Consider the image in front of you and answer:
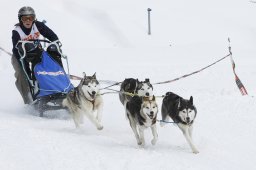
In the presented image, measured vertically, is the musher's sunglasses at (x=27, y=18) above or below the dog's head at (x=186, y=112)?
above

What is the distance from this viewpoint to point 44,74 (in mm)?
6754

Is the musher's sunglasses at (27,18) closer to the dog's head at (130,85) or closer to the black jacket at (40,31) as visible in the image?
the black jacket at (40,31)

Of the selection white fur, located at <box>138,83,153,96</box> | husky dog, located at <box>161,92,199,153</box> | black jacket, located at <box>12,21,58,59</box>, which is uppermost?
black jacket, located at <box>12,21,58,59</box>

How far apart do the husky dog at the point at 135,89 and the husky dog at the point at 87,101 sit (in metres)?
0.42

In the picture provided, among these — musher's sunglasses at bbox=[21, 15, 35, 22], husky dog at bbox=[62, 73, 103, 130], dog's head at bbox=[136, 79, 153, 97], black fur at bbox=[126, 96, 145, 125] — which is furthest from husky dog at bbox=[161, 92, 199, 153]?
musher's sunglasses at bbox=[21, 15, 35, 22]

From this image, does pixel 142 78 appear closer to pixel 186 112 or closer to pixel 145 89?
pixel 145 89

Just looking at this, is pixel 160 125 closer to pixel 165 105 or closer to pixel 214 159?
pixel 165 105

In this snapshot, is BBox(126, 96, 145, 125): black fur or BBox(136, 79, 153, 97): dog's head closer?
BBox(126, 96, 145, 125): black fur

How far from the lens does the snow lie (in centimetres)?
480

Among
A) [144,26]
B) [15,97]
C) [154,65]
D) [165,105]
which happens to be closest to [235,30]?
[144,26]

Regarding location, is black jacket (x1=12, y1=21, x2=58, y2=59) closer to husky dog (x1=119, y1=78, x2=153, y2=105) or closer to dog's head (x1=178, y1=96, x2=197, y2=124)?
husky dog (x1=119, y1=78, x2=153, y2=105)

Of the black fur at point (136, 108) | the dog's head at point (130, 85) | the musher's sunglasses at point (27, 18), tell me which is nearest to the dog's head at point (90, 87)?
the black fur at point (136, 108)

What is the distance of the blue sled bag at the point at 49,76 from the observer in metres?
6.75

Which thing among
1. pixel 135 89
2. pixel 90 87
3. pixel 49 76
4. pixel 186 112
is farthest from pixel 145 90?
pixel 49 76
